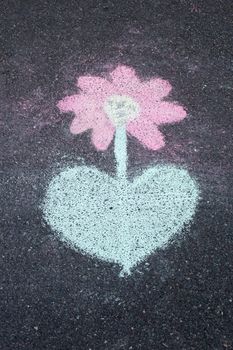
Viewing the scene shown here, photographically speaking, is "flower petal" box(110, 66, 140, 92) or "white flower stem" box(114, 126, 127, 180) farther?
"flower petal" box(110, 66, 140, 92)

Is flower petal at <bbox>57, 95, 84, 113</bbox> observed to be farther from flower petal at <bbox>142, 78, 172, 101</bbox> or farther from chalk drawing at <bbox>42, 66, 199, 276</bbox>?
flower petal at <bbox>142, 78, 172, 101</bbox>

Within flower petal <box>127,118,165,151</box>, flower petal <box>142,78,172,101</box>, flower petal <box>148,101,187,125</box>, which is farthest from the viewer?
flower petal <box>142,78,172,101</box>

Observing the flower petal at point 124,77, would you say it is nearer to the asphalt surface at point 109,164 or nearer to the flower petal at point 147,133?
the asphalt surface at point 109,164

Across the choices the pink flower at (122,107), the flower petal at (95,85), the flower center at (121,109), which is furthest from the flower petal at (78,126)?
the flower petal at (95,85)

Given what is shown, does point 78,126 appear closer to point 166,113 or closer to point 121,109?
point 121,109

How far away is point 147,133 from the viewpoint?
3.89m

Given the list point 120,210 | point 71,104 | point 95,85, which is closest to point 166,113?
point 95,85

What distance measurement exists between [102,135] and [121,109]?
30cm

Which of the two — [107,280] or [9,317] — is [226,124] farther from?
[9,317]

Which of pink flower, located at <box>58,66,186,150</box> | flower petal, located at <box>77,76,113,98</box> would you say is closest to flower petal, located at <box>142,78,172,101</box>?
pink flower, located at <box>58,66,186,150</box>

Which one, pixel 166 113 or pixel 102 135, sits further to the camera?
pixel 166 113

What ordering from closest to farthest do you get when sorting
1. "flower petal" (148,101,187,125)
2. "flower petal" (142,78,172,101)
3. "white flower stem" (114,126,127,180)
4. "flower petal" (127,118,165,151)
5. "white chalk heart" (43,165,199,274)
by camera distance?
"white chalk heart" (43,165,199,274)
"white flower stem" (114,126,127,180)
"flower petal" (127,118,165,151)
"flower petal" (148,101,187,125)
"flower petal" (142,78,172,101)

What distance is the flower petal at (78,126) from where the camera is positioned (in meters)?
3.92

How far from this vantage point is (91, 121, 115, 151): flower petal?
3824mm
